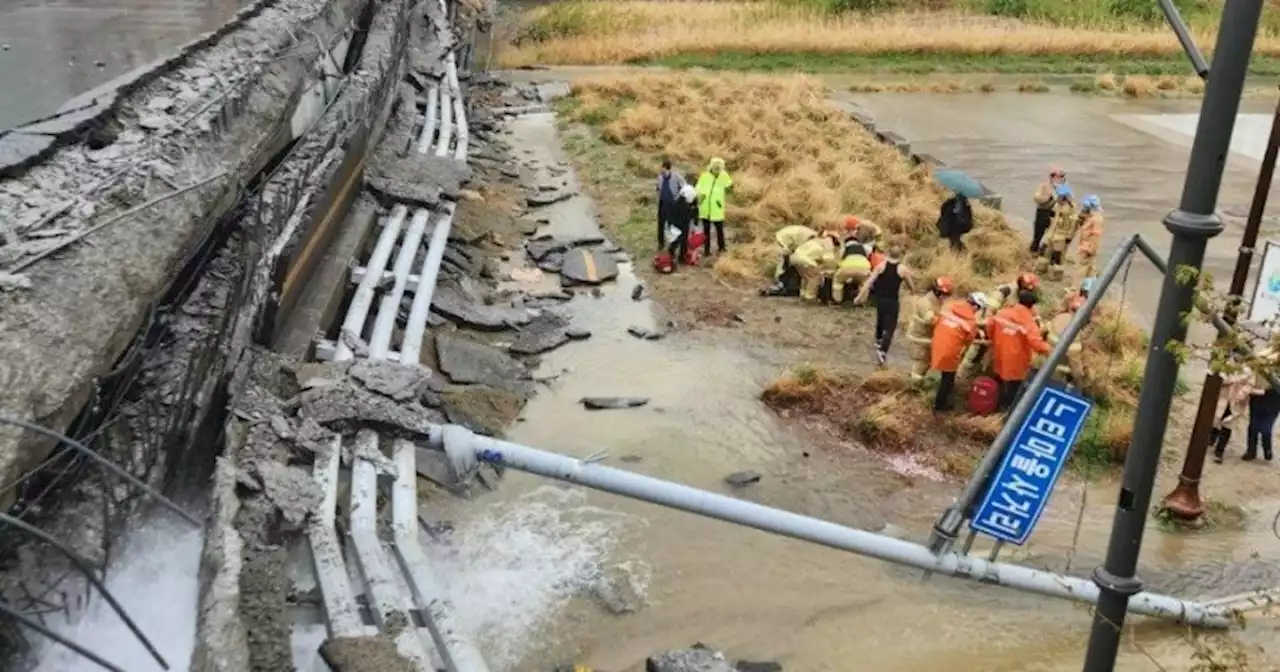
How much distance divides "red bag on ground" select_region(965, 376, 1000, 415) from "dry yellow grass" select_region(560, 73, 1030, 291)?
368 centimetres

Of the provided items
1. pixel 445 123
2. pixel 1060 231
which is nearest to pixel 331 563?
pixel 1060 231

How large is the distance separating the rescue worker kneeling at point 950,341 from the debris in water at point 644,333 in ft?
11.0

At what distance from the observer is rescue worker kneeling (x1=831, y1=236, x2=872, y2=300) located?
13.6 meters

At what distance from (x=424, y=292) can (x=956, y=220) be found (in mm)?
8211

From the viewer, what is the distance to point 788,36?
34.3m

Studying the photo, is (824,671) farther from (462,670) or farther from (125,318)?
(125,318)

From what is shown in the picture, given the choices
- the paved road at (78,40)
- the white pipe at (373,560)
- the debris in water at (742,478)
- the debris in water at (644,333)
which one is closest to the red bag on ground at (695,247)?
the debris in water at (644,333)

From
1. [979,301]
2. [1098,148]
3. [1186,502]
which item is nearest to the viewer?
[1186,502]

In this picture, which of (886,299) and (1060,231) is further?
(1060,231)

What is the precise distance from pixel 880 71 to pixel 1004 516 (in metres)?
28.6

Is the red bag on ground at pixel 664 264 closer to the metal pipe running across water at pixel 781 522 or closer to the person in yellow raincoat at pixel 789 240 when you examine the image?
the person in yellow raincoat at pixel 789 240

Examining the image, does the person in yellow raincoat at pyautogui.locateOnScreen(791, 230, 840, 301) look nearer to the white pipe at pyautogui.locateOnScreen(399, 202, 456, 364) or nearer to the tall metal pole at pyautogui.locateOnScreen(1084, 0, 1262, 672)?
the white pipe at pyautogui.locateOnScreen(399, 202, 456, 364)

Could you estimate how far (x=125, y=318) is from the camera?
4.73m

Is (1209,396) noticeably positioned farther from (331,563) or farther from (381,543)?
(331,563)
